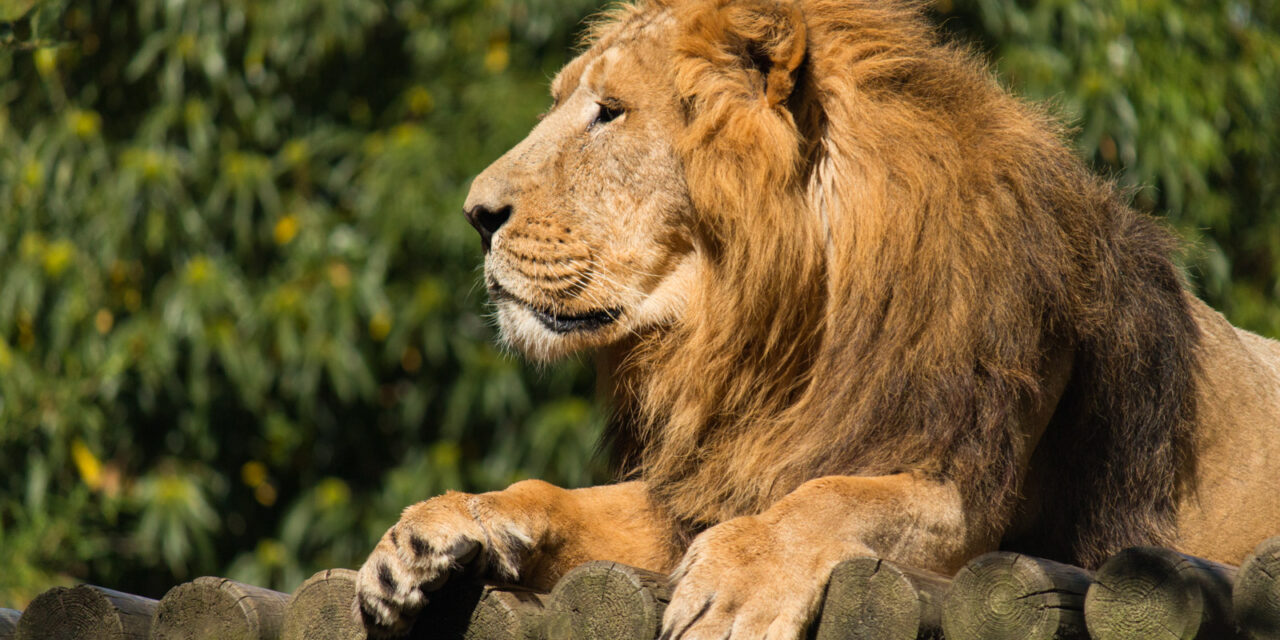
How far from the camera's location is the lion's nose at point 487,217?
8.70 ft

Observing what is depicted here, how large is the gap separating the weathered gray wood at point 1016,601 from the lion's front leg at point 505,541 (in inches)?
29.6

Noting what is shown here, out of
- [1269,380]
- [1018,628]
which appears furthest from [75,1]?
[1018,628]

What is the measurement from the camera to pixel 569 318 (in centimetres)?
263

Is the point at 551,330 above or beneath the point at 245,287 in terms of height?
above

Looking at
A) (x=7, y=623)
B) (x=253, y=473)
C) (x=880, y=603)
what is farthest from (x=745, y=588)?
(x=253, y=473)

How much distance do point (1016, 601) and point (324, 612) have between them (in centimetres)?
→ 99

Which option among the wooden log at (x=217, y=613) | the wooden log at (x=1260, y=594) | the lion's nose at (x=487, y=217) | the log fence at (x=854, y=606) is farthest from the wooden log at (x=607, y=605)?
the lion's nose at (x=487, y=217)

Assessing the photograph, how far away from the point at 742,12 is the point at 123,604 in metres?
1.46

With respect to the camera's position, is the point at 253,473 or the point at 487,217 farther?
the point at 253,473

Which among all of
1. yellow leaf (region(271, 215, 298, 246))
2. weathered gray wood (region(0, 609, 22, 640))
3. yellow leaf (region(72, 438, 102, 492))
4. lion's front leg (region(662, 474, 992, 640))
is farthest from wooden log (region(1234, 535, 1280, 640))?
yellow leaf (region(72, 438, 102, 492))

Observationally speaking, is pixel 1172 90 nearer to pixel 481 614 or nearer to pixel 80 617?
pixel 481 614

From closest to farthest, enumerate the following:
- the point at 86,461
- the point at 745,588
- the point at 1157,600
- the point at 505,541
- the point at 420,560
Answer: the point at 1157,600
the point at 745,588
the point at 420,560
the point at 505,541
the point at 86,461

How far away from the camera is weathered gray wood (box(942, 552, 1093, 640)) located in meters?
1.67

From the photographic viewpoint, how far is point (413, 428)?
5527mm
